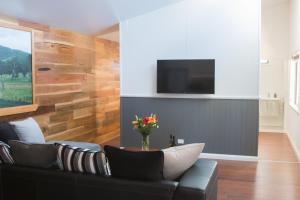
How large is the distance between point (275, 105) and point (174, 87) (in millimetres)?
4016

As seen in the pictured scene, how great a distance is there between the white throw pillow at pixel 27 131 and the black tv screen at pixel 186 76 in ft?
8.33

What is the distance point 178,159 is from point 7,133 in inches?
87.3

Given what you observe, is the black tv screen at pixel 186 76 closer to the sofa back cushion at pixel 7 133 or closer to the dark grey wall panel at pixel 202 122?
the dark grey wall panel at pixel 202 122

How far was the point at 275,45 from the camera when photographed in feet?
27.8

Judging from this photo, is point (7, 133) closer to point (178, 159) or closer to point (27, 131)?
point (27, 131)

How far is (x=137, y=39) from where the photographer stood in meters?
6.11

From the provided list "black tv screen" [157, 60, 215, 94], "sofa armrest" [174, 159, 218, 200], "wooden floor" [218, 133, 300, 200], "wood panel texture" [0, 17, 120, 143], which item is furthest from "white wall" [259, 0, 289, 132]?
"sofa armrest" [174, 159, 218, 200]

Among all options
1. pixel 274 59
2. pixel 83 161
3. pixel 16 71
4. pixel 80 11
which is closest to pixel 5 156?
pixel 83 161

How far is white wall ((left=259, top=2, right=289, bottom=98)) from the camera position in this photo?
8.38 meters

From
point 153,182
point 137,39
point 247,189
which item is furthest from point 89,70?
point 153,182

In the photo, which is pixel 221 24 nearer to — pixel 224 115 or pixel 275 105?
A: pixel 224 115

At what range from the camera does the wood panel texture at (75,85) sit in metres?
5.08

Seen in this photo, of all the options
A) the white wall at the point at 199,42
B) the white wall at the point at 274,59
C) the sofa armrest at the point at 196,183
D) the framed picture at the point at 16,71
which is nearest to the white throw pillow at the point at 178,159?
the sofa armrest at the point at 196,183

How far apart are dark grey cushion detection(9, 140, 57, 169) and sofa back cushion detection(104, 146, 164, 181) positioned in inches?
21.2
